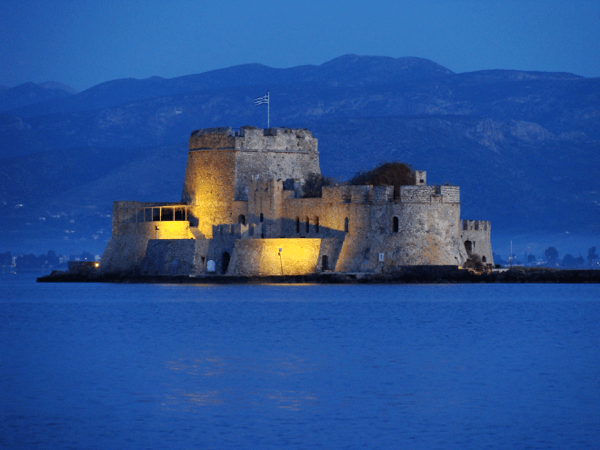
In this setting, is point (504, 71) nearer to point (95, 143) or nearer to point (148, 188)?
point (95, 143)

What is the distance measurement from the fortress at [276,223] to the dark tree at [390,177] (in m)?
0.96

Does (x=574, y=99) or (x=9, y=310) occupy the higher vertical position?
(x=574, y=99)

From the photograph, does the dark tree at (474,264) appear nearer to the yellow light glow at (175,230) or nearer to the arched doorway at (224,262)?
the arched doorway at (224,262)

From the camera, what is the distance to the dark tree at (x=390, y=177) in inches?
1980

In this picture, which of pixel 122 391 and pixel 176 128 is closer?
pixel 122 391

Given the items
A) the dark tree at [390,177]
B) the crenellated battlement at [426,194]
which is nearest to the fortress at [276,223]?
the crenellated battlement at [426,194]

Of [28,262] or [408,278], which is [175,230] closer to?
[408,278]

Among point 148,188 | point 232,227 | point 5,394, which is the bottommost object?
point 5,394

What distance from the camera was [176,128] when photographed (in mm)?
176500

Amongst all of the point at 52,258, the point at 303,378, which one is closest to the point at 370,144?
the point at 52,258

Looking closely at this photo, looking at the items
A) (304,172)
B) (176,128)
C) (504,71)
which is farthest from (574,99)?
(304,172)

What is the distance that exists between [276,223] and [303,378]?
29.2 meters

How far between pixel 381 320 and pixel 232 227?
15.8m

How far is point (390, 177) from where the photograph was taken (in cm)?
5088
